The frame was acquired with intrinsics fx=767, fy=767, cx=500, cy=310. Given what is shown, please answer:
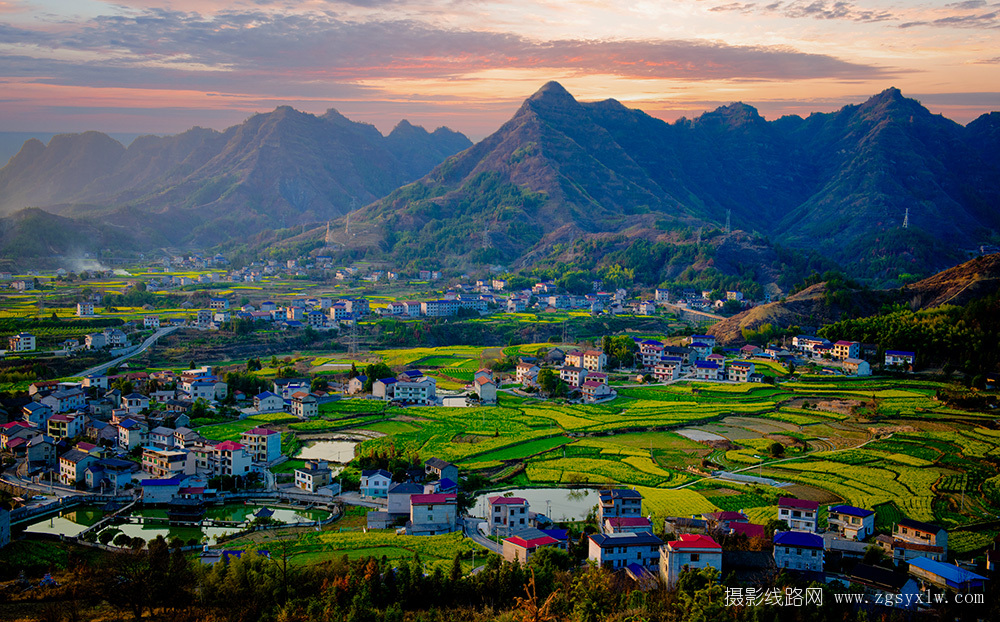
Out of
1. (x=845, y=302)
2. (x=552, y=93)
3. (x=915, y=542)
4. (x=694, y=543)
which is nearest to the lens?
(x=694, y=543)

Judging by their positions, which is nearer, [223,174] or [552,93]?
[552,93]

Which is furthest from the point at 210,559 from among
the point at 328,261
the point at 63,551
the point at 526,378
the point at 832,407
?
the point at 328,261

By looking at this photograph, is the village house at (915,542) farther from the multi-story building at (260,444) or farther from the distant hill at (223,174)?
the distant hill at (223,174)

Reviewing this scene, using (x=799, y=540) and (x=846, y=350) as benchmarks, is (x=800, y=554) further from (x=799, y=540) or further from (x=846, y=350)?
(x=846, y=350)

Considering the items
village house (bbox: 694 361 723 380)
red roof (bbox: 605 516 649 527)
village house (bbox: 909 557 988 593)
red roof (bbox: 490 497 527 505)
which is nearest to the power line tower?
village house (bbox: 694 361 723 380)

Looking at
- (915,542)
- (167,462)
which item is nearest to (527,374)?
(167,462)

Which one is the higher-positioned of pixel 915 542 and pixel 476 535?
pixel 915 542
